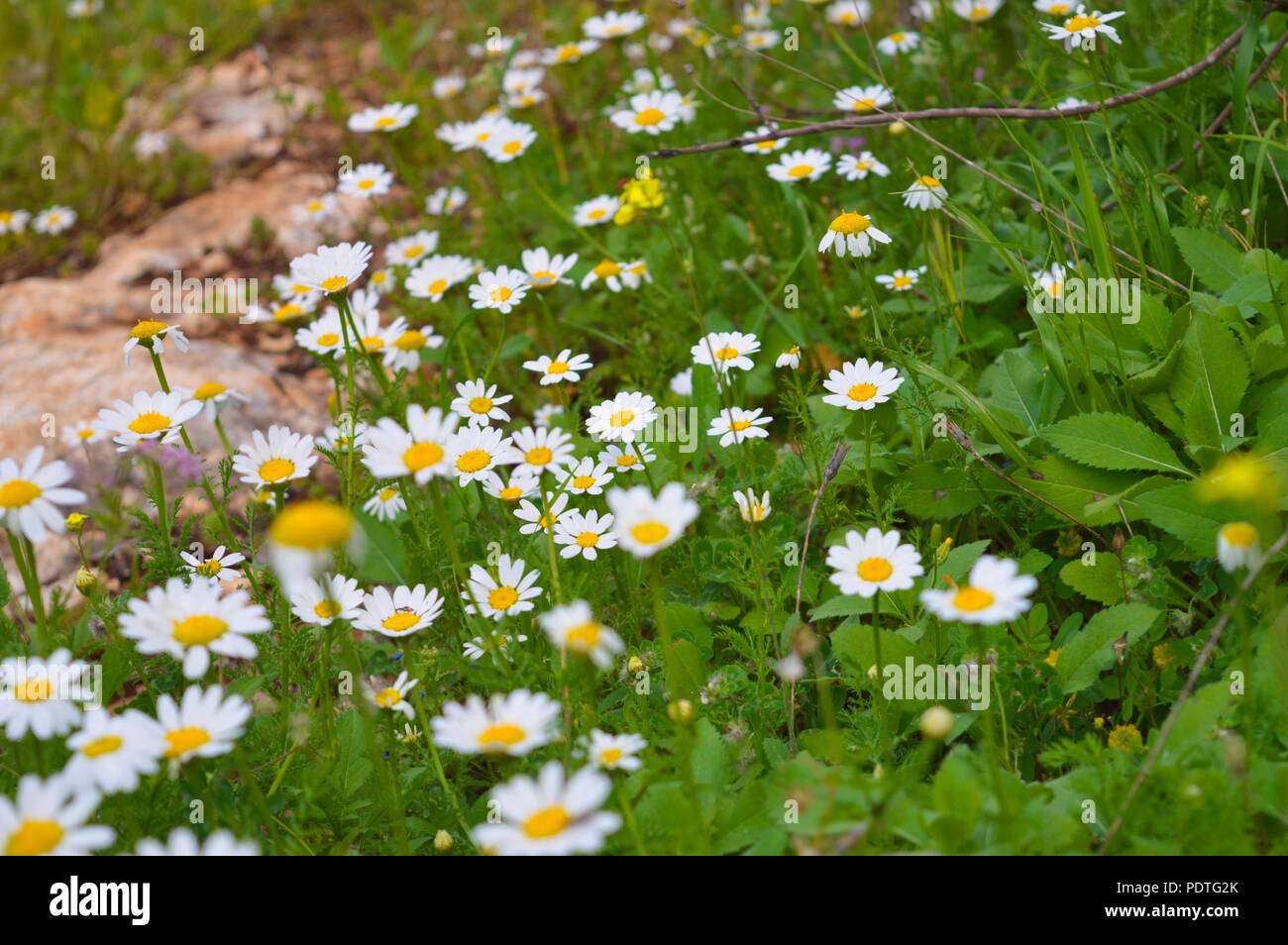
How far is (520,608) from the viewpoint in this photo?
181 cm

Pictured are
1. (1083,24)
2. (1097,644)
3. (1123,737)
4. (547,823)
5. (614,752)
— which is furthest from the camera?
(1083,24)

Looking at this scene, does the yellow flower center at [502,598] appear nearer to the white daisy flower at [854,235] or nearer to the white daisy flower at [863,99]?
the white daisy flower at [854,235]

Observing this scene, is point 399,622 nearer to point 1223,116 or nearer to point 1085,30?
point 1085,30

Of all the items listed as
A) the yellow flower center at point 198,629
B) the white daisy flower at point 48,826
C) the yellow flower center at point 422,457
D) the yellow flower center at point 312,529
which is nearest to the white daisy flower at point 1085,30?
the yellow flower center at point 422,457

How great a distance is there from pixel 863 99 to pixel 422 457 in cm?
184

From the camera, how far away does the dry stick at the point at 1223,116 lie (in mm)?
2291

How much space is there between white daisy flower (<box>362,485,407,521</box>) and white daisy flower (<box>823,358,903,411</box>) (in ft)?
2.95

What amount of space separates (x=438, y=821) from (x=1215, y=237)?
1916mm

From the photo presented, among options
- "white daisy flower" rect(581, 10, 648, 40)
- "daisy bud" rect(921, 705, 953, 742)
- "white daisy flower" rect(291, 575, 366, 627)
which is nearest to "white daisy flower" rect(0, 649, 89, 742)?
"white daisy flower" rect(291, 575, 366, 627)

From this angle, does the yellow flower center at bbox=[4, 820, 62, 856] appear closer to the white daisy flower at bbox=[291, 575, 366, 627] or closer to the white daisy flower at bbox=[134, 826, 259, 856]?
the white daisy flower at bbox=[134, 826, 259, 856]

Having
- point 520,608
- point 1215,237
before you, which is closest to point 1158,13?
point 1215,237

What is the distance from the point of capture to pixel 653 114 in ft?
9.94

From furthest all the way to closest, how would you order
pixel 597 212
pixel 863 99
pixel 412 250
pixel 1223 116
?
pixel 412 250, pixel 597 212, pixel 863 99, pixel 1223 116

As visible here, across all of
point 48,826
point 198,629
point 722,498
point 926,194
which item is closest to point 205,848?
point 48,826
